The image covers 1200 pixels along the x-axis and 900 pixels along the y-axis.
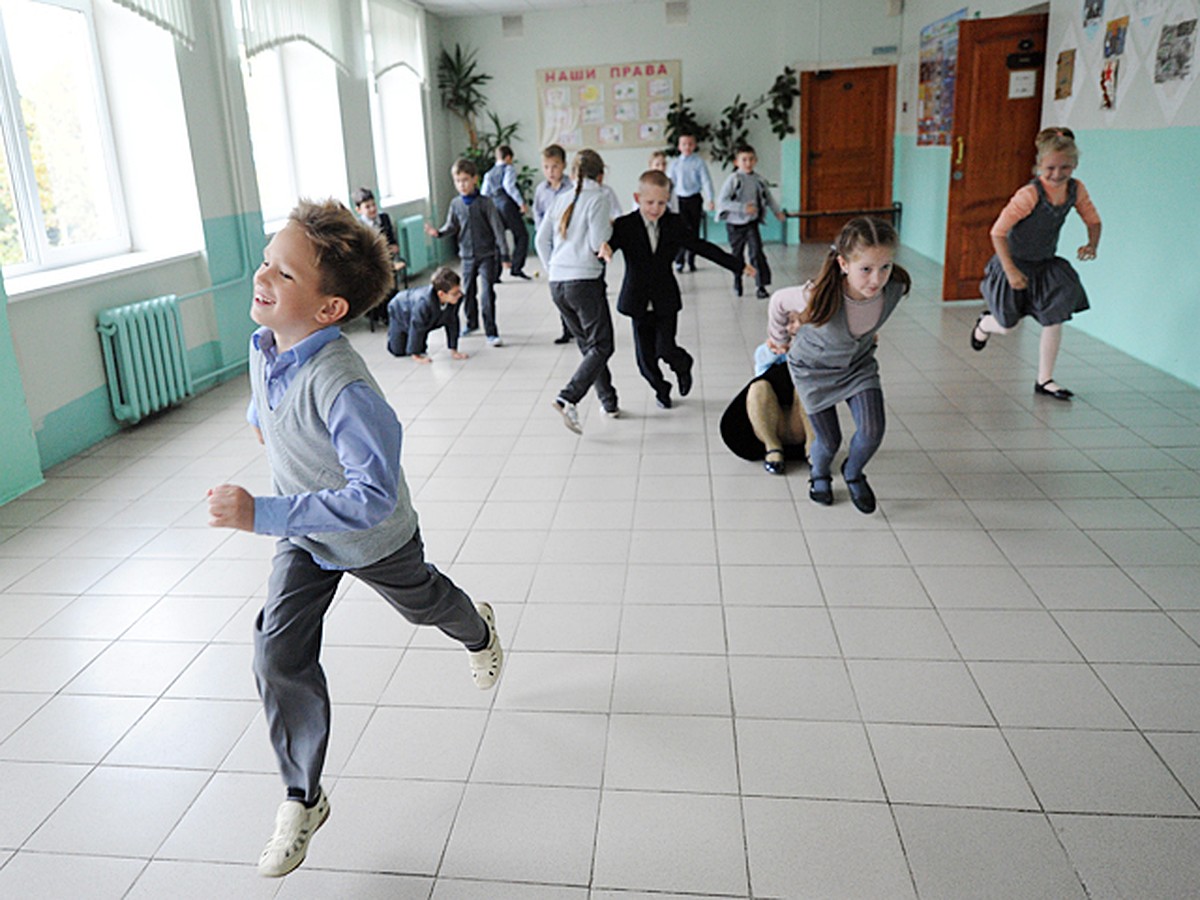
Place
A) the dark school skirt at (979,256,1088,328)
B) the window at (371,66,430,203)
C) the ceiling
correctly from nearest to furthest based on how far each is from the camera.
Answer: the dark school skirt at (979,256,1088,328), the window at (371,66,430,203), the ceiling

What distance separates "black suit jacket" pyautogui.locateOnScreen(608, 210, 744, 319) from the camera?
4828 mm

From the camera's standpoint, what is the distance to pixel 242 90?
262 inches

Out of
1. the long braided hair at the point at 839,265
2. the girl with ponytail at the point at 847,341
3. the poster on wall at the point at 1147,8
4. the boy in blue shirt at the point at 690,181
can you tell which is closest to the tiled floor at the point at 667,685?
the girl with ponytail at the point at 847,341

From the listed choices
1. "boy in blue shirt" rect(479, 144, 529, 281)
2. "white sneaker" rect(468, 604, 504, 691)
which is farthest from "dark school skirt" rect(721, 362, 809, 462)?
"boy in blue shirt" rect(479, 144, 529, 281)

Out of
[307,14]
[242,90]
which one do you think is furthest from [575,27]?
[242,90]

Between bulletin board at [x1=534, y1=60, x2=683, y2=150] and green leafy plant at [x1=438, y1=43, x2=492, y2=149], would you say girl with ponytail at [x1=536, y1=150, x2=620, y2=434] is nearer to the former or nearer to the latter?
bulletin board at [x1=534, y1=60, x2=683, y2=150]

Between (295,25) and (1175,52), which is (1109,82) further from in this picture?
(295,25)

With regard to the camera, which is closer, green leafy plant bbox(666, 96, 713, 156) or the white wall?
the white wall

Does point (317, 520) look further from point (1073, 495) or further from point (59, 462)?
point (59, 462)

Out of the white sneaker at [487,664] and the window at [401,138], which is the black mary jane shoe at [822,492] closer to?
the white sneaker at [487,664]

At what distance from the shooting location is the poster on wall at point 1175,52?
5094mm

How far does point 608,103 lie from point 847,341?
32.4ft

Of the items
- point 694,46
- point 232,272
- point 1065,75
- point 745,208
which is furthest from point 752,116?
point 232,272

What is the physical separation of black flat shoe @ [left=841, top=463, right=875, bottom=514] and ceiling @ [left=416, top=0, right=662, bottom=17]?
961 centimetres
